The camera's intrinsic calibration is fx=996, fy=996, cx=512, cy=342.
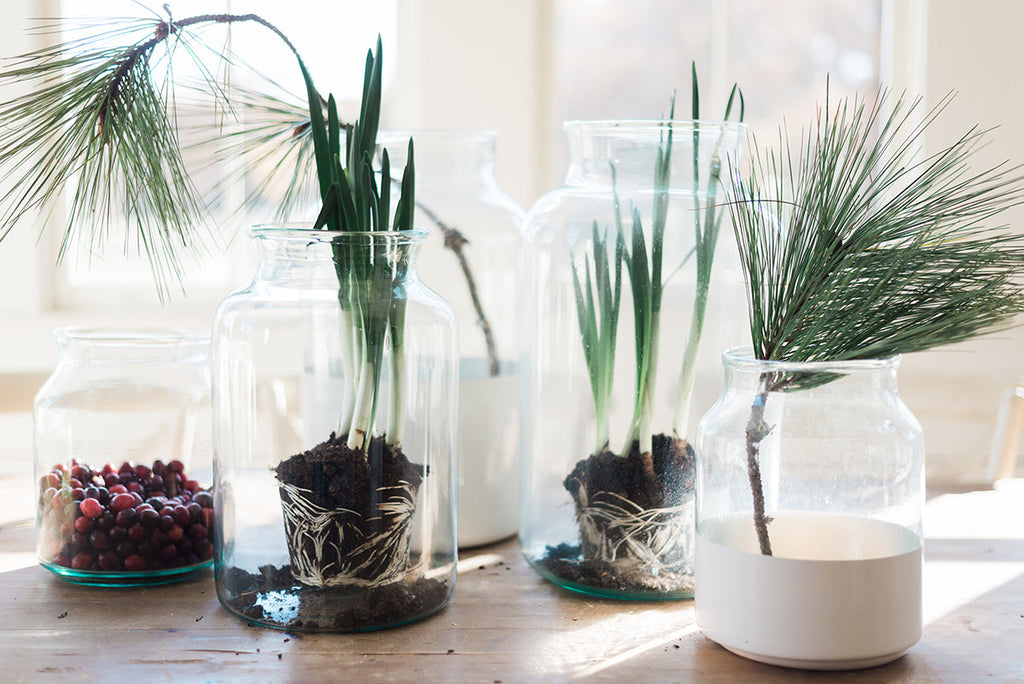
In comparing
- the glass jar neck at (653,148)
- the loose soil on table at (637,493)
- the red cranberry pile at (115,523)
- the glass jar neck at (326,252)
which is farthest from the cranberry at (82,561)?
the glass jar neck at (653,148)

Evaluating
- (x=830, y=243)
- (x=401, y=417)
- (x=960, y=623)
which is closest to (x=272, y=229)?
(x=401, y=417)

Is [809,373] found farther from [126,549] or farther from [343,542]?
[126,549]

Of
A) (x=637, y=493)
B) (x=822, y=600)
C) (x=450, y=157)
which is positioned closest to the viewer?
(x=822, y=600)

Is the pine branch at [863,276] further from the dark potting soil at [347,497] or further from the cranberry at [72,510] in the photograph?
the cranberry at [72,510]

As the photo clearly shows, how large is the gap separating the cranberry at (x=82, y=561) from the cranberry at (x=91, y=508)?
3 centimetres

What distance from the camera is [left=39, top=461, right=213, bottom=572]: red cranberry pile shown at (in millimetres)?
679

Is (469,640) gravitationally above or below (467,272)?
below

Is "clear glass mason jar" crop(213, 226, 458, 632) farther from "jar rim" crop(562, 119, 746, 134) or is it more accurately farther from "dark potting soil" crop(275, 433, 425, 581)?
"jar rim" crop(562, 119, 746, 134)

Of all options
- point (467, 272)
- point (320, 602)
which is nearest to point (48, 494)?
point (320, 602)

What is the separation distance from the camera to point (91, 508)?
0.67 meters

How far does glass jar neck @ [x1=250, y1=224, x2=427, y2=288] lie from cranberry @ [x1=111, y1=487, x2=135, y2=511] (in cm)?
18

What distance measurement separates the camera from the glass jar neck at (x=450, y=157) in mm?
787

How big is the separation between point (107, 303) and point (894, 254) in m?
1.26

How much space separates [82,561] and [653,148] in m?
0.48
